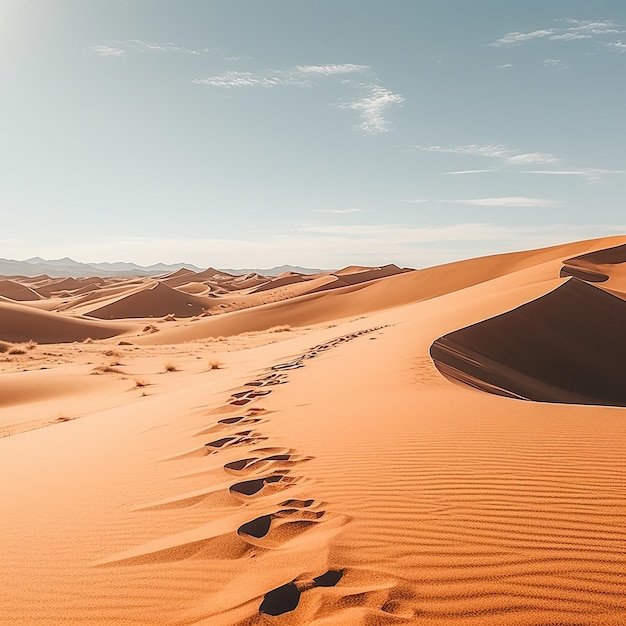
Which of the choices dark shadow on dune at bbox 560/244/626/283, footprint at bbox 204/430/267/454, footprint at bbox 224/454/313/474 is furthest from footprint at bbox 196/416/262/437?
dark shadow on dune at bbox 560/244/626/283

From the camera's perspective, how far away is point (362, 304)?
120ft

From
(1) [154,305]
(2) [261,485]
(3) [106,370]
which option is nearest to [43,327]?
(3) [106,370]

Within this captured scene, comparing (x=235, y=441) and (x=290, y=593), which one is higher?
(x=290, y=593)

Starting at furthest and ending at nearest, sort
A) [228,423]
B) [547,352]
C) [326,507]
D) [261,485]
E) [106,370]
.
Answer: [106,370], [547,352], [228,423], [261,485], [326,507]

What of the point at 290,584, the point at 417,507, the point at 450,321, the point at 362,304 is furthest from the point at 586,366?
the point at 362,304

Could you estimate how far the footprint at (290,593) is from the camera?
2.29 meters

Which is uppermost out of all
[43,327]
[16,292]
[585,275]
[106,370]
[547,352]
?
[585,275]

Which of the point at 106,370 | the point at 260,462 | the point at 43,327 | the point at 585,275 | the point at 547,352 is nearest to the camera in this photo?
the point at 260,462

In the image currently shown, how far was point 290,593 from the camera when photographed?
239 cm

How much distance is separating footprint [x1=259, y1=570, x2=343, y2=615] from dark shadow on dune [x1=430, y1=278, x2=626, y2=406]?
20.6 feet

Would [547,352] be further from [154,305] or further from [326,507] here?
[154,305]

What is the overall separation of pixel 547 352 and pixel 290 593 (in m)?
11.7

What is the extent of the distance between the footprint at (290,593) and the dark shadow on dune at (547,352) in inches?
247

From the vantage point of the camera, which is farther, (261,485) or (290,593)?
(261,485)
